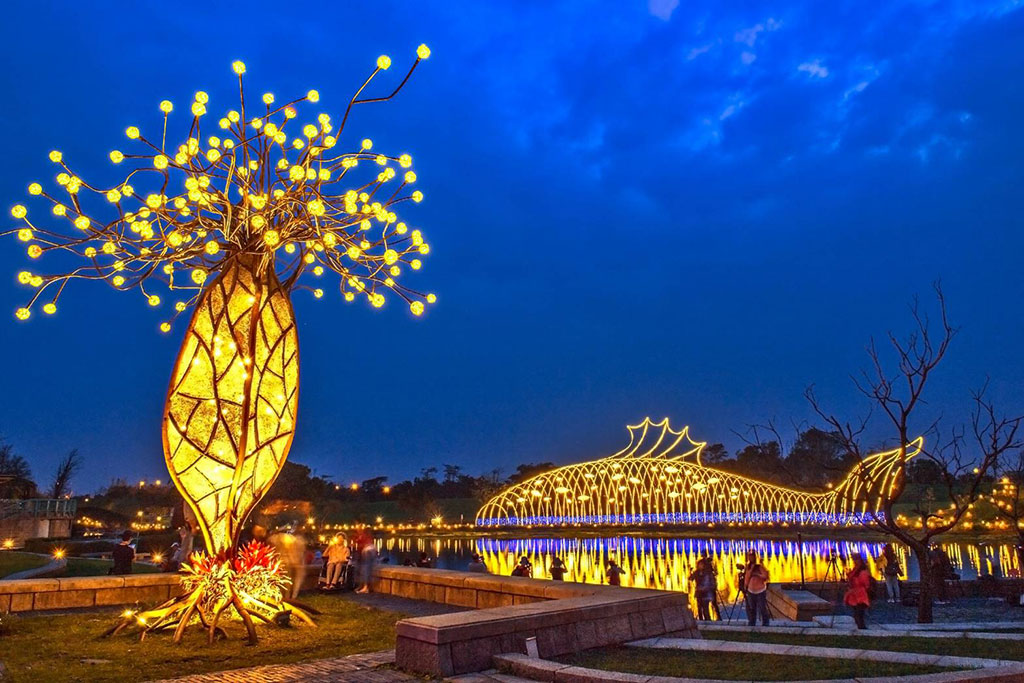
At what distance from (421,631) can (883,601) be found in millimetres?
17609

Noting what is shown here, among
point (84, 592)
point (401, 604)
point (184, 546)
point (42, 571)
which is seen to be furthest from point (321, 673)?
point (42, 571)

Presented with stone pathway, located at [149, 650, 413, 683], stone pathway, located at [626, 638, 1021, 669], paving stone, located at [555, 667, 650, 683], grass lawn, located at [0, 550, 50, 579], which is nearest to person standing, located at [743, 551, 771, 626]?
stone pathway, located at [626, 638, 1021, 669]

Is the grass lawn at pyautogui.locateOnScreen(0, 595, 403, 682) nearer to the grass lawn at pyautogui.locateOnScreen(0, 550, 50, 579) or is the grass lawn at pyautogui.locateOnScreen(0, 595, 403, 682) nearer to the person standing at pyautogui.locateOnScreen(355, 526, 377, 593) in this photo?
the person standing at pyautogui.locateOnScreen(355, 526, 377, 593)

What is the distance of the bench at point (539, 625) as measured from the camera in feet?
24.6

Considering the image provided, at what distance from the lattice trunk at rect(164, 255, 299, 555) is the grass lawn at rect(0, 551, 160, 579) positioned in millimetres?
13586

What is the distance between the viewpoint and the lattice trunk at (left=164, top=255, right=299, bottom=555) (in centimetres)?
1009

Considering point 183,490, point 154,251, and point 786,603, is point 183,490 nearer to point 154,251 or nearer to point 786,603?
point 154,251

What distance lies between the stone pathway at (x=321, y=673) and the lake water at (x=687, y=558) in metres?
13.1

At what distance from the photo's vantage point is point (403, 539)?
72625 mm

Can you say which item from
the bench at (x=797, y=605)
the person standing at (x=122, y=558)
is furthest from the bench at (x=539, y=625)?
the person standing at (x=122, y=558)

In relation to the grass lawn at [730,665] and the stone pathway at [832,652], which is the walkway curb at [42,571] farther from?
the stone pathway at [832,652]

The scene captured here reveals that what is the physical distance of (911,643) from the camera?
28.3 ft

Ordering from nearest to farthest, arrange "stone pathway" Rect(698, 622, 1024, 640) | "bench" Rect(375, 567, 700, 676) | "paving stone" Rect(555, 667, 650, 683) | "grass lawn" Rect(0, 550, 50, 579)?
"paving stone" Rect(555, 667, 650, 683) → "bench" Rect(375, 567, 700, 676) → "stone pathway" Rect(698, 622, 1024, 640) → "grass lawn" Rect(0, 550, 50, 579)

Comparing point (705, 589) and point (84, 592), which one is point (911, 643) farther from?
point (84, 592)
